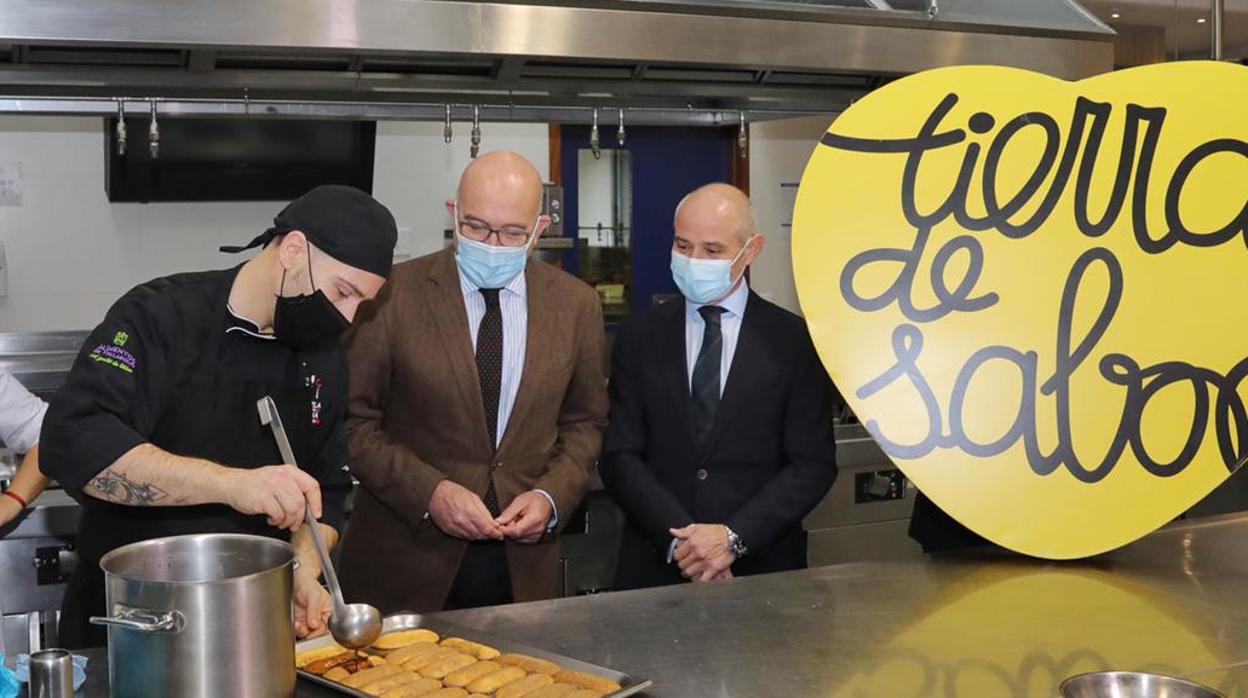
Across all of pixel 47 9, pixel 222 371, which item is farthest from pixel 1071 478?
pixel 47 9

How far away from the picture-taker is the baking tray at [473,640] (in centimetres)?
144

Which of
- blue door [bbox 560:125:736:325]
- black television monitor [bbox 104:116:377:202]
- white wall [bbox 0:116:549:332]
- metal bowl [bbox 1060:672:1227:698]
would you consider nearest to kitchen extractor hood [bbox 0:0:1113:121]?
metal bowl [bbox 1060:672:1227:698]

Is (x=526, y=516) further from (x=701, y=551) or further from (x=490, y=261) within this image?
(x=490, y=261)

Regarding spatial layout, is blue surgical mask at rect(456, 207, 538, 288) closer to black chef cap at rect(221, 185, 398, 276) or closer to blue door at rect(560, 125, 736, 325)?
black chef cap at rect(221, 185, 398, 276)

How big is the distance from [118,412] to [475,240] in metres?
0.76

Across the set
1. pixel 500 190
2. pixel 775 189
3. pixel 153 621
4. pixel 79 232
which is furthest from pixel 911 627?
pixel 775 189

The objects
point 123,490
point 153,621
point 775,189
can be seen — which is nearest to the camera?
point 153,621

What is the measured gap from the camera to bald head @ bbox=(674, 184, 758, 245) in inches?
97.0

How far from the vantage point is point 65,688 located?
4.43 feet

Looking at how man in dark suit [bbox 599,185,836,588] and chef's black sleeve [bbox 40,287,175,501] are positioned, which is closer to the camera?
chef's black sleeve [bbox 40,287,175,501]

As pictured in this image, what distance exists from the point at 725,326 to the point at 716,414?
0.18m

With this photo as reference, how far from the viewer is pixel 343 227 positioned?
1785mm

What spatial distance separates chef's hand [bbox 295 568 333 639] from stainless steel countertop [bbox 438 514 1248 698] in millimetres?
161

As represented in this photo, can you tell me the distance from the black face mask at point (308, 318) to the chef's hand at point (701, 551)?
2.45 feet
